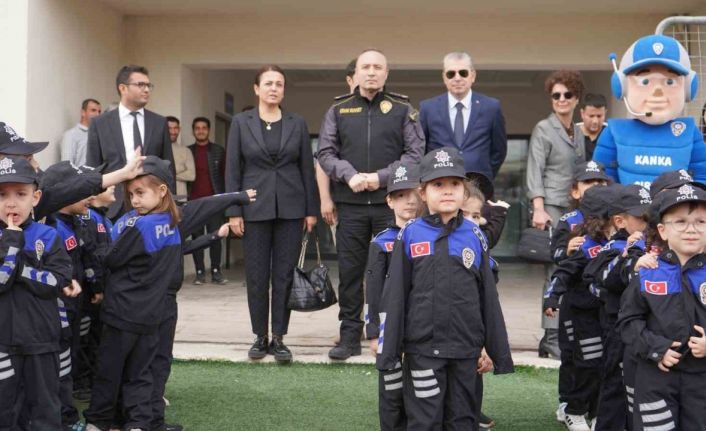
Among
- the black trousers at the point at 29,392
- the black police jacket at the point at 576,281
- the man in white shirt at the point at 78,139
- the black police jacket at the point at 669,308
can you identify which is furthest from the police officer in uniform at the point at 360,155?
the man in white shirt at the point at 78,139

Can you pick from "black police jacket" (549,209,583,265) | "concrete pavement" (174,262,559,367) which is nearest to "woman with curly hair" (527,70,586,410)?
"concrete pavement" (174,262,559,367)

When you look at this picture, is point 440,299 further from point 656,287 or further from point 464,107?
point 464,107

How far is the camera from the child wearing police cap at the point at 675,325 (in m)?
3.72

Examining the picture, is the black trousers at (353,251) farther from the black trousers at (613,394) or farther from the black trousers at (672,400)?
the black trousers at (672,400)

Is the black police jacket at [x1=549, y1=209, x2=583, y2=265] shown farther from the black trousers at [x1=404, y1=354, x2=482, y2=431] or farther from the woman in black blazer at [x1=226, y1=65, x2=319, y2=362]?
the woman in black blazer at [x1=226, y1=65, x2=319, y2=362]

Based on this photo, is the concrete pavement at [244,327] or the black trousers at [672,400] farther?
the concrete pavement at [244,327]

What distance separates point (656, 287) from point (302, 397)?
247 cm

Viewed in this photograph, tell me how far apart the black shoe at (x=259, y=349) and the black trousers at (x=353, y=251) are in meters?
0.54

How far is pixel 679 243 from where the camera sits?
380 cm

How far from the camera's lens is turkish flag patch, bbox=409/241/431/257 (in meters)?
4.03

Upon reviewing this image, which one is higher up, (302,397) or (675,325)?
(675,325)

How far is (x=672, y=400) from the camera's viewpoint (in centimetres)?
376

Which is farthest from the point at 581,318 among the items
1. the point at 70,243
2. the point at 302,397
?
the point at 70,243

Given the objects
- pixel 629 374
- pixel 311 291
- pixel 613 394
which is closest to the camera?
pixel 629 374
